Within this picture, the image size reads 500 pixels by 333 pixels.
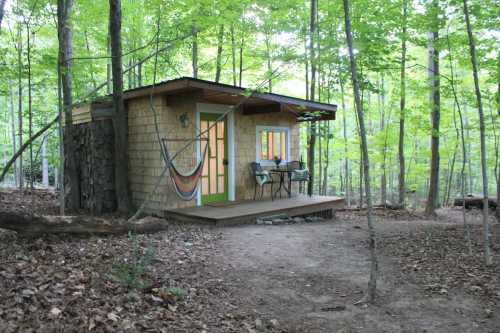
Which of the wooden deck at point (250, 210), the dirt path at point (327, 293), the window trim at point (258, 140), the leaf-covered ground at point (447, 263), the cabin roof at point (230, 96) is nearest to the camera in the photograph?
the dirt path at point (327, 293)

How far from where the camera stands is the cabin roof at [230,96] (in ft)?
20.1

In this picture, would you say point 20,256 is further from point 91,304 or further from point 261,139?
point 261,139

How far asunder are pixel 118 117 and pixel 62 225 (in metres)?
2.76

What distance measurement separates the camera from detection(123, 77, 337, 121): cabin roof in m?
6.14

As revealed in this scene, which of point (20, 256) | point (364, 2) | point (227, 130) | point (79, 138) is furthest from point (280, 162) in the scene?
point (20, 256)

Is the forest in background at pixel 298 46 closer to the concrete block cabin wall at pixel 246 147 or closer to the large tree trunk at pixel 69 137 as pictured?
the large tree trunk at pixel 69 137

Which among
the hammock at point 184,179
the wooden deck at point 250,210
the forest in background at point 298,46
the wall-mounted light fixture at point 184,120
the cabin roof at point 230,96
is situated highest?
the forest in background at point 298,46

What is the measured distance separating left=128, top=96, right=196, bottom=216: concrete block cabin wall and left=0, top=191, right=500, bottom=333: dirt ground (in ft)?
6.06

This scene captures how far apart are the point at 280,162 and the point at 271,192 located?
97cm

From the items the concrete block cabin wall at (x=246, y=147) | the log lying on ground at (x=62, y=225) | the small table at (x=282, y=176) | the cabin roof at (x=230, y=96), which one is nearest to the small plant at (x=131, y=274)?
the log lying on ground at (x=62, y=225)

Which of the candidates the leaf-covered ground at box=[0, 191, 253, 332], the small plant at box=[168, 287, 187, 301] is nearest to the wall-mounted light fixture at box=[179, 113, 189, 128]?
the leaf-covered ground at box=[0, 191, 253, 332]

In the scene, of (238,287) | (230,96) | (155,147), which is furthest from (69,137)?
(238,287)

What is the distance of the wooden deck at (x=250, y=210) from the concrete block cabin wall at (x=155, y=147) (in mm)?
380

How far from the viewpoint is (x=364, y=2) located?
7.42 meters
